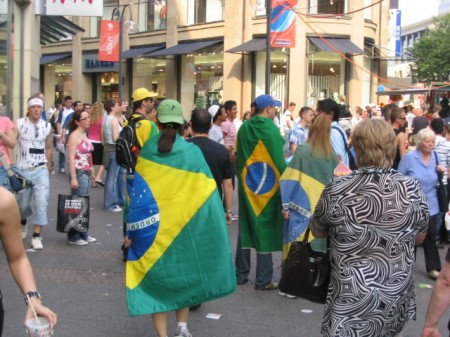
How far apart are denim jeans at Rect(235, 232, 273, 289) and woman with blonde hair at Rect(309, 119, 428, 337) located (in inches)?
130

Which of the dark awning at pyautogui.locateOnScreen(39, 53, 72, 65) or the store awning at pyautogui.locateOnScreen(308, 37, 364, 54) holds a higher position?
the dark awning at pyautogui.locateOnScreen(39, 53, 72, 65)

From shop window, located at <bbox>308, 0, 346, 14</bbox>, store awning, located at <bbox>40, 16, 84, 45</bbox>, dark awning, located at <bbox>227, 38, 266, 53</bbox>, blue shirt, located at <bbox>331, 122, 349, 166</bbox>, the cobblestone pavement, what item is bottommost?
the cobblestone pavement

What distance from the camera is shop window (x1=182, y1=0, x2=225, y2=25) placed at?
3362cm

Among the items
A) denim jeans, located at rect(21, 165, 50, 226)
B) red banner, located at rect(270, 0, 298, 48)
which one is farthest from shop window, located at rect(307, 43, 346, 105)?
denim jeans, located at rect(21, 165, 50, 226)

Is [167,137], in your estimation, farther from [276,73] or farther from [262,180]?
[276,73]

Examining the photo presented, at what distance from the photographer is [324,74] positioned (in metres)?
31.7

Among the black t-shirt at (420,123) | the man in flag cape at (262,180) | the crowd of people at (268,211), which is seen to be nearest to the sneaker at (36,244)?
the crowd of people at (268,211)

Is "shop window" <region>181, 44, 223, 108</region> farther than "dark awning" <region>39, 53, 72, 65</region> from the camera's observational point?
No

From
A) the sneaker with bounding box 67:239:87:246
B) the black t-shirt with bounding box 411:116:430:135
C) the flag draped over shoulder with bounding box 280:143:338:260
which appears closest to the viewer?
the flag draped over shoulder with bounding box 280:143:338:260

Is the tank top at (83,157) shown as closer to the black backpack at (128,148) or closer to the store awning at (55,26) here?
the black backpack at (128,148)

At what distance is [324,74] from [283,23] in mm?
9258

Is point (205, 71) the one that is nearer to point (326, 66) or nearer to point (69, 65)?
point (326, 66)

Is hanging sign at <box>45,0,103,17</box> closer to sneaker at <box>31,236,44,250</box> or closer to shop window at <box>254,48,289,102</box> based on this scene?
sneaker at <box>31,236,44,250</box>

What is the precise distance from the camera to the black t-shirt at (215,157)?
6.57m
